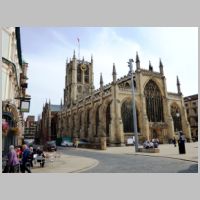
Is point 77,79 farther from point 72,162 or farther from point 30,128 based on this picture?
point 30,128

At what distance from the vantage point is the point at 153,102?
157 ft

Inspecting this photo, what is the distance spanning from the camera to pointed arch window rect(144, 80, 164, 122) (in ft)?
153

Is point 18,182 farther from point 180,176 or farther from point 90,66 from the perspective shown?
point 90,66

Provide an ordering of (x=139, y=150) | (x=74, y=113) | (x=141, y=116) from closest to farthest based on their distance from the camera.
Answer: (x=139, y=150), (x=141, y=116), (x=74, y=113)

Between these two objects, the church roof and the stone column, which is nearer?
the stone column

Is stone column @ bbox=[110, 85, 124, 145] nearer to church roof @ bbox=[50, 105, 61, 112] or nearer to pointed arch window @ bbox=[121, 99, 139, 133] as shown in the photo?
pointed arch window @ bbox=[121, 99, 139, 133]

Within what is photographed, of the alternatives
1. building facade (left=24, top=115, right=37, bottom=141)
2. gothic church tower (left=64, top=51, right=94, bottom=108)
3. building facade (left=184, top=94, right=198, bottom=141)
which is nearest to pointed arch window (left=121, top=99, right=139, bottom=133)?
building facade (left=184, top=94, right=198, bottom=141)

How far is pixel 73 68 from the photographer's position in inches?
3167

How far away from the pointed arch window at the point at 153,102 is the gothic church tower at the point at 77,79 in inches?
1299

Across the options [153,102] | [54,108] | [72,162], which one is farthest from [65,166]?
[54,108]

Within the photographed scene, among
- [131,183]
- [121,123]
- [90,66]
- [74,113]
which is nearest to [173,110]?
[121,123]

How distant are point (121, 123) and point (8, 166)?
31933mm

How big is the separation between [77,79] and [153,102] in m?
40.3

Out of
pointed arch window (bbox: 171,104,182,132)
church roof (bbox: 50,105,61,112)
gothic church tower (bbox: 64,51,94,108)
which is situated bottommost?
pointed arch window (bbox: 171,104,182,132)
